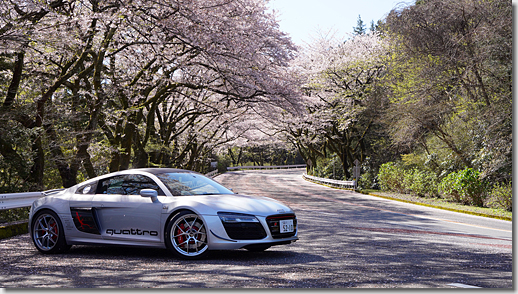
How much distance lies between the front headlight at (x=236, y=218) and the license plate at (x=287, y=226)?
0.49 m

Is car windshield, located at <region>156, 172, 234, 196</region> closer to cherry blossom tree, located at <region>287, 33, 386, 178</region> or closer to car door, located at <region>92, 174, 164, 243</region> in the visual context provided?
car door, located at <region>92, 174, 164, 243</region>

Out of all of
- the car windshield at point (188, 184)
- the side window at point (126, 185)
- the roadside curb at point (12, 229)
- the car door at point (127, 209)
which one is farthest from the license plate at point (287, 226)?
the roadside curb at point (12, 229)

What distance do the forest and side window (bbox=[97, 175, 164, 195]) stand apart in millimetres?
4599

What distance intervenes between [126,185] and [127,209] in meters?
0.50

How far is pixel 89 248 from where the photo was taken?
340 inches

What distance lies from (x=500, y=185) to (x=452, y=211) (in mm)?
3056

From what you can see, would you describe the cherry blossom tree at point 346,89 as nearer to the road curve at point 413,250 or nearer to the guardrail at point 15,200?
the road curve at point 413,250

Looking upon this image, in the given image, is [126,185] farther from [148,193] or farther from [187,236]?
[187,236]

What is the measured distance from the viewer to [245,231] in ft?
23.3

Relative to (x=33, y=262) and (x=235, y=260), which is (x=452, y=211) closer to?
(x=235, y=260)

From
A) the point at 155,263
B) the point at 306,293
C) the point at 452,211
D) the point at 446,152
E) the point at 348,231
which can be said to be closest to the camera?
the point at 306,293

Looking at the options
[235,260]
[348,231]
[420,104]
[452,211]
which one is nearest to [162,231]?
[235,260]

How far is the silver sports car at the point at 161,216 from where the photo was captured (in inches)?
280

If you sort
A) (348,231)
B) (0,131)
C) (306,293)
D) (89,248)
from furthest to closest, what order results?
(0,131), (348,231), (89,248), (306,293)
